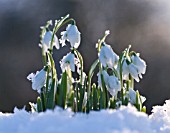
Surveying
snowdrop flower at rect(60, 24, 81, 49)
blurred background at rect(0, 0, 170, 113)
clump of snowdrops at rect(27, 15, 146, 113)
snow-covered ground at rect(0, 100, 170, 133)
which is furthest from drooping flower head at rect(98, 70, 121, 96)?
blurred background at rect(0, 0, 170, 113)

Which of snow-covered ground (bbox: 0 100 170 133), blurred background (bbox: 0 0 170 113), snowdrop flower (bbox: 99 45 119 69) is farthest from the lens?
blurred background (bbox: 0 0 170 113)

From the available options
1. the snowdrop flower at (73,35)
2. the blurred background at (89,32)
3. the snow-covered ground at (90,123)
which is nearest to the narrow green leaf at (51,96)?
the snowdrop flower at (73,35)

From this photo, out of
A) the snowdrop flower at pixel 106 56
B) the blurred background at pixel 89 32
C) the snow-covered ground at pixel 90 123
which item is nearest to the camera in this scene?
the snow-covered ground at pixel 90 123

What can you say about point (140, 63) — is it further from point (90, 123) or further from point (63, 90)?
point (90, 123)

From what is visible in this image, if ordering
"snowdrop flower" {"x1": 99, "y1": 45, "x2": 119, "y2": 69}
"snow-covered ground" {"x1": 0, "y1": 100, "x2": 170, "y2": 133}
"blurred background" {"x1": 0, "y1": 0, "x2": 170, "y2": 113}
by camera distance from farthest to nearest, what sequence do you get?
"blurred background" {"x1": 0, "y1": 0, "x2": 170, "y2": 113} < "snowdrop flower" {"x1": 99, "y1": 45, "x2": 119, "y2": 69} < "snow-covered ground" {"x1": 0, "y1": 100, "x2": 170, "y2": 133}

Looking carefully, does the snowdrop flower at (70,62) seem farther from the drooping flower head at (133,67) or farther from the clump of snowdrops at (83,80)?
the drooping flower head at (133,67)

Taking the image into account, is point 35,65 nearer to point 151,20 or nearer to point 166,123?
point 151,20

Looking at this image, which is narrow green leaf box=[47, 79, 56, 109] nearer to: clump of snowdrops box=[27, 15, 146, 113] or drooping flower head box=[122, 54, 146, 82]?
clump of snowdrops box=[27, 15, 146, 113]

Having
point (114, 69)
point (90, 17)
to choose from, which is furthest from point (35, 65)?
point (114, 69)
